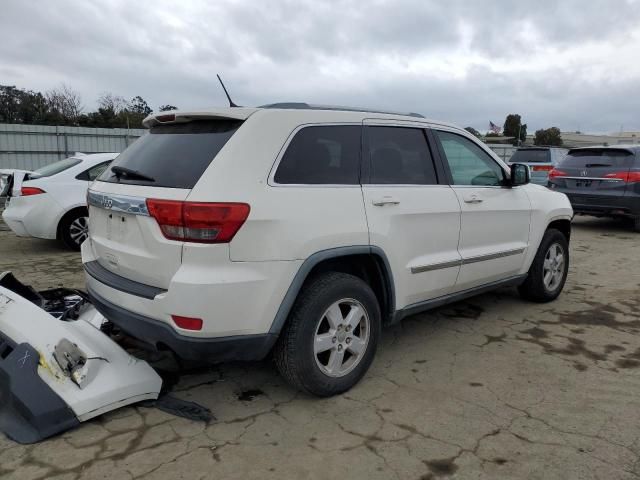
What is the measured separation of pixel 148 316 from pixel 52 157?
47.6ft

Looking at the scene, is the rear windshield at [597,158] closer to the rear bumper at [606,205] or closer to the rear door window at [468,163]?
the rear bumper at [606,205]

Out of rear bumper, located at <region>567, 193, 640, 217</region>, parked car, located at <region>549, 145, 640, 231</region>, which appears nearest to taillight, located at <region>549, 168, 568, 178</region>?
parked car, located at <region>549, 145, 640, 231</region>

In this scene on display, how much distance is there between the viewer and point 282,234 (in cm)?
279

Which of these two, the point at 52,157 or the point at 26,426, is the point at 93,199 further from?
the point at 52,157

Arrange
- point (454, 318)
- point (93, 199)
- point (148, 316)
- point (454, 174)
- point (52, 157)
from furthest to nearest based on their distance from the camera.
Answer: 1. point (52, 157)
2. point (454, 318)
3. point (454, 174)
4. point (93, 199)
5. point (148, 316)

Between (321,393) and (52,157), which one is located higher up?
(52,157)

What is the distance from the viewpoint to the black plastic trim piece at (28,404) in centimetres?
269

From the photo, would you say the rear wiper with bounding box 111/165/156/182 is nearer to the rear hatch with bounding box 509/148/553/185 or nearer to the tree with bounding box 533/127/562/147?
the rear hatch with bounding box 509/148/553/185

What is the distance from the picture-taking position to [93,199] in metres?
3.33

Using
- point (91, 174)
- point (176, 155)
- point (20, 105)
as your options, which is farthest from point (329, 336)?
point (20, 105)

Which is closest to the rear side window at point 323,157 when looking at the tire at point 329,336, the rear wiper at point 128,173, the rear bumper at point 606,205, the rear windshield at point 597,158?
the tire at point 329,336

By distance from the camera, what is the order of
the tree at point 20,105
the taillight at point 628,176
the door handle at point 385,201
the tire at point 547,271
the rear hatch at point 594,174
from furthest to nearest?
the tree at point 20,105 < the rear hatch at point 594,174 < the taillight at point 628,176 < the tire at point 547,271 < the door handle at point 385,201

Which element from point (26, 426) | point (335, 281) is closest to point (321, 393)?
point (335, 281)

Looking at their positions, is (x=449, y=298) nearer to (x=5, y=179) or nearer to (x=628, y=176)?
(x=5, y=179)
